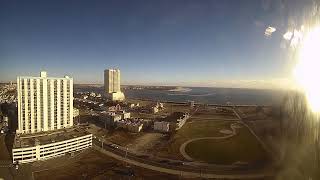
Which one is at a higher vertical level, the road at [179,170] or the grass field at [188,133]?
the grass field at [188,133]

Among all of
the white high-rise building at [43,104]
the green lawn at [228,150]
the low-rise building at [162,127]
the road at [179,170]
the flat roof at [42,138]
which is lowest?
the road at [179,170]

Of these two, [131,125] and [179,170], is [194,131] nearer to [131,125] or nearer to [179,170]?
[131,125]

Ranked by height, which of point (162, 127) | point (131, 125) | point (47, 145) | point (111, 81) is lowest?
point (162, 127)

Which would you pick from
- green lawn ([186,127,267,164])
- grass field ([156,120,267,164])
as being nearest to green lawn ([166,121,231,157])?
grass field ([156,120,267,164])

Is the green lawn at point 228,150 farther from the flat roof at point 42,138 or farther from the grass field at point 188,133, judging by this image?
the flat roof at point 42,138

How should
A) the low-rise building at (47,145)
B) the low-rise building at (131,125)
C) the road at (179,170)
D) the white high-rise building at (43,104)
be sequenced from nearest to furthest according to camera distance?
the road at (179,170) < the low-rise building at (47,145) < the white high-rise building at (43,104) < the low-rise building at (131,125)

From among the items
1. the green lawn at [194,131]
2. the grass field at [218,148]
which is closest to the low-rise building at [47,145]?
the grass field at [218,148]

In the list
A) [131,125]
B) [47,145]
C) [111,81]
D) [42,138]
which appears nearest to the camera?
[47,145]

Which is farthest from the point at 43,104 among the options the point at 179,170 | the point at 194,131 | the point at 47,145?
the point at 194,131

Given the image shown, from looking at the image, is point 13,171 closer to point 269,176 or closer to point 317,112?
point 269,176
